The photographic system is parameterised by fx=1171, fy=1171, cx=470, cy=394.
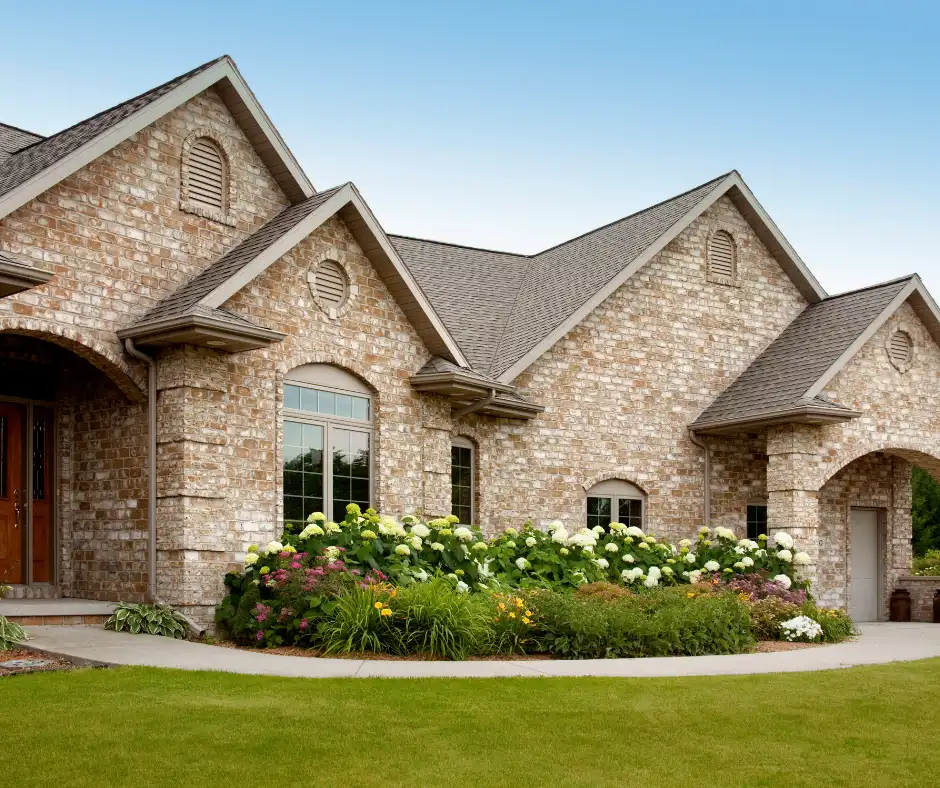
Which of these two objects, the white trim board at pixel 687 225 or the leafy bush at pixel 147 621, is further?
the white trim board at pixel 687 225

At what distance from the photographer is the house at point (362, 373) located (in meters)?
13.7

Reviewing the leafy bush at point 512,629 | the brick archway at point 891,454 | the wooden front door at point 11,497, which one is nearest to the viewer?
the leafy bush at point 512,629

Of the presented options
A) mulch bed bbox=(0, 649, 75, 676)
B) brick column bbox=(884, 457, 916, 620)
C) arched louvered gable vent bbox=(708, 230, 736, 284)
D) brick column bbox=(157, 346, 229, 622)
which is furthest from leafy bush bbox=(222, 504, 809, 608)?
arched louvered gable vent bbox=(708, 230, 736, 284)

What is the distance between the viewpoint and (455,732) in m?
8.04

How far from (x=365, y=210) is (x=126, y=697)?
8383mm

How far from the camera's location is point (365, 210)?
1555cm

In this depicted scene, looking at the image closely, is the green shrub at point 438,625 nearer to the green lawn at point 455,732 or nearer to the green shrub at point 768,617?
the green lawn at point 455,732

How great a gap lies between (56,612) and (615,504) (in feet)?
33.5

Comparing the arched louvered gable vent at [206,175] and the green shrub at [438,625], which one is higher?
the arched louvered gable vent at [206,175]

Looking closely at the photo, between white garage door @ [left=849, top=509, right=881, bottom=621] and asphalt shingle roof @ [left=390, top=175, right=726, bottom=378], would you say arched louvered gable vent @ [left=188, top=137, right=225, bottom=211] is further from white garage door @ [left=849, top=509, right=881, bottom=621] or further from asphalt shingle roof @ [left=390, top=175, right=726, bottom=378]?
white garage door @ [left=849, top=509, right=881, bottom=621]

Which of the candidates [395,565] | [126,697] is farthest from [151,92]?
[126,697]

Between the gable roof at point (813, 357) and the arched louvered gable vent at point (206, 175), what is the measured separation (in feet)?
31.4

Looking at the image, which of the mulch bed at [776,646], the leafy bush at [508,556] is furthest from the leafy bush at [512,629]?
the mulch bed at [776,646]

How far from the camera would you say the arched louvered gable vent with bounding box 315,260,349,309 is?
613 inches
